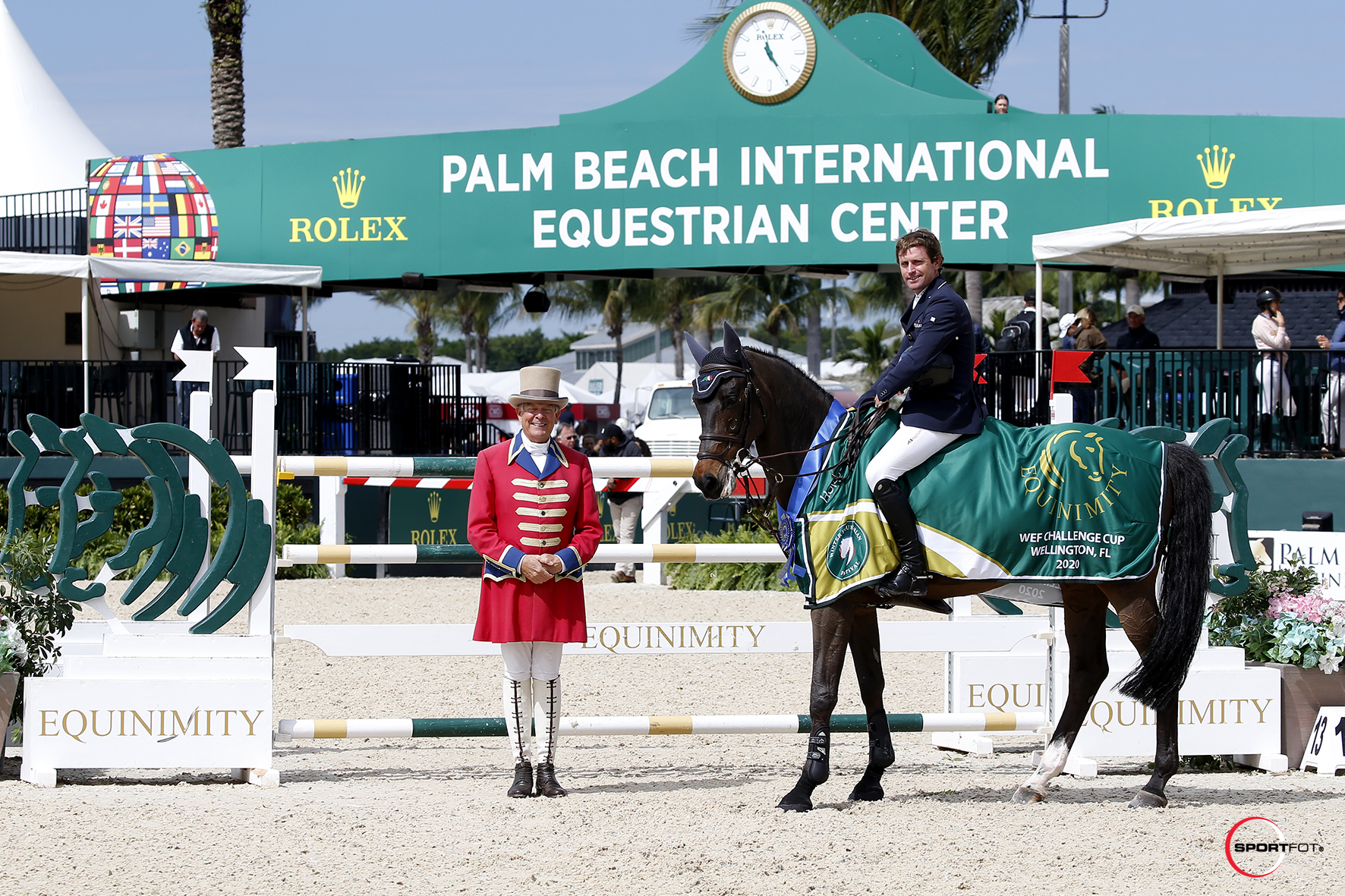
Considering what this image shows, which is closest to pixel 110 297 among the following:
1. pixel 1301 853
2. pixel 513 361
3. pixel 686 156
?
pixel 686 156

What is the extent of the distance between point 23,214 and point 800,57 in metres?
11.8

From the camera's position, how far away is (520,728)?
6008 millimetres

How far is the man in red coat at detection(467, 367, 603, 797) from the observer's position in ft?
19.4

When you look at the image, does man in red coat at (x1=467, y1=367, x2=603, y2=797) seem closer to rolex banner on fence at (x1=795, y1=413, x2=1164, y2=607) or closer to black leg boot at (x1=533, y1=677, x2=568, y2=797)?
black leg boot at (x1=533, y1=677, x2=568, y2=797)

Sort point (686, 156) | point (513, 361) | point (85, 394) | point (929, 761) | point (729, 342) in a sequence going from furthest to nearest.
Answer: point (513, 361), point (686, 156), point (85, 394), point (929, 761), point (729, 342)

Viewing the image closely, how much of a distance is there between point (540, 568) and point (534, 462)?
0.48m

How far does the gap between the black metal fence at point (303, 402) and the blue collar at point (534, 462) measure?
11.3 m

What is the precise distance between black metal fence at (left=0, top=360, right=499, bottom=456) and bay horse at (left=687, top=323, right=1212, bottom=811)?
38.7ft

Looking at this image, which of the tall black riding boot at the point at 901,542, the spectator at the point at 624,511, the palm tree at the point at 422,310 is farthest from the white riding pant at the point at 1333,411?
the palm tree at the point at 422,310

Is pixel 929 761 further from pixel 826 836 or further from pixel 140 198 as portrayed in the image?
pixel 140 198

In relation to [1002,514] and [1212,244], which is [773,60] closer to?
[1212,244]

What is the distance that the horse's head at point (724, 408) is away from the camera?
18.8 feet

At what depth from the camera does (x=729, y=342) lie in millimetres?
5754

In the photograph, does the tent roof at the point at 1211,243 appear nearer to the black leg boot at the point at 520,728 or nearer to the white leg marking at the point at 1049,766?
the white leg marking at the point at 1049,766
